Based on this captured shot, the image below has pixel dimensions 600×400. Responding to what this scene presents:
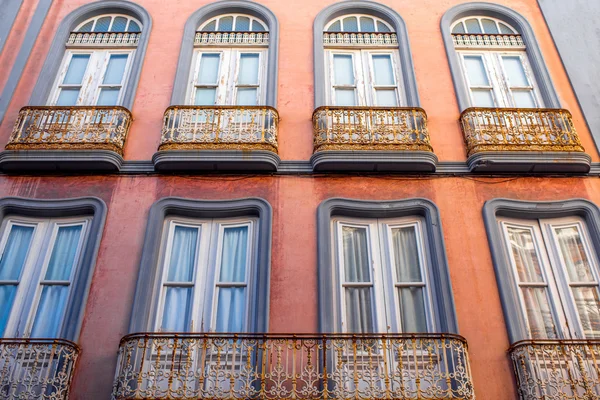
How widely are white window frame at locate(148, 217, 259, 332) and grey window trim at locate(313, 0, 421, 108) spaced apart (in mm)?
2902

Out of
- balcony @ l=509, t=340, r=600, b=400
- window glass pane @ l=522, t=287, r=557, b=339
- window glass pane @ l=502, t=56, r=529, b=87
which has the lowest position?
balcony @ l=509, t=340, r=600, b=400

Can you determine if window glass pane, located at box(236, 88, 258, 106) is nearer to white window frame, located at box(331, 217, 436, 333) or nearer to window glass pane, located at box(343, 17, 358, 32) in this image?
window glass pane, located at box(343, 17, 358, 32)

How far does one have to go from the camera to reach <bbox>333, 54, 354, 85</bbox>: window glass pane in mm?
11016

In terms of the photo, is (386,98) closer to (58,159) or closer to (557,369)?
(557,369)

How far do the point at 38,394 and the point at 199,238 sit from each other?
3064mm

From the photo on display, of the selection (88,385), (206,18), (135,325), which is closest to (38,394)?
(88,385)

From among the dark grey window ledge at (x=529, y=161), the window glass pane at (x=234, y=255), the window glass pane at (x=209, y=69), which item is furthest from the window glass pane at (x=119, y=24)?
the dark grey window ledge at (x=529, y=161)

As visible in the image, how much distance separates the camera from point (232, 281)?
8391 millimetres

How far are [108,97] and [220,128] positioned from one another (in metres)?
2.56

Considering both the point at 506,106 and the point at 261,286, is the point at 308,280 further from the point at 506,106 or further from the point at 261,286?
the point at 506,106

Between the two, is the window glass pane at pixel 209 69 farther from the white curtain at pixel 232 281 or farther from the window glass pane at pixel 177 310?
the window glass pane at pixel 177 310

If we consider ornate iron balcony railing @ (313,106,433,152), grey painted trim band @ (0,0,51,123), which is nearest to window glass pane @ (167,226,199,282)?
ornate iron balcony railing @ (313,106,433,152)

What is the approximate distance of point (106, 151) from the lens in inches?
358

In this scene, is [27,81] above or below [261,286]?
above
